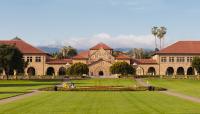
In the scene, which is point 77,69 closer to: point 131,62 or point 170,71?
point 131,62

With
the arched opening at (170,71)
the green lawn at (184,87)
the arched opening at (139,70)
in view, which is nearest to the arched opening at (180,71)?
the arched opening at (170,71)

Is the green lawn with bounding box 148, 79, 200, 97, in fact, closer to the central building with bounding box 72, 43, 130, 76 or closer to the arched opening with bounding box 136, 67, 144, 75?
the central building with bounding box 72, 43, 130, 76

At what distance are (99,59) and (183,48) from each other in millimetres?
24537

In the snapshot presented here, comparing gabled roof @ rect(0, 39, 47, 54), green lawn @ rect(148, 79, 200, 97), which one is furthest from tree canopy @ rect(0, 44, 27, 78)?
gabled roof @ rect(0, 39, 47, 54)

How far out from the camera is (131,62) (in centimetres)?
14700

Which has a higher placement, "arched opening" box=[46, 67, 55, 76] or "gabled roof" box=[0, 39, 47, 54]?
"gabled roof" box=[0, 39, 47, 54]

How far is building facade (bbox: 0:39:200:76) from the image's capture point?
143375 mm

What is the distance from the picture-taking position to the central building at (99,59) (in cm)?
14400

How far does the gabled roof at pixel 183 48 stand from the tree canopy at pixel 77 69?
23372mm

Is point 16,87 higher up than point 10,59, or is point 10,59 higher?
point 10,59

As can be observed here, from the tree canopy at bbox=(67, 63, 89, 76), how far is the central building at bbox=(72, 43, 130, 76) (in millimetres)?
8817

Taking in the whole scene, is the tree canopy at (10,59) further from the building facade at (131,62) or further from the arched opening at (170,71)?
the arched opening at (170,71)

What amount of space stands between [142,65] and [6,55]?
2132 inches

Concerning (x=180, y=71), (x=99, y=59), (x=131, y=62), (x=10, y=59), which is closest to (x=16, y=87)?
(x=10, y=59)
